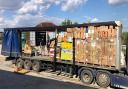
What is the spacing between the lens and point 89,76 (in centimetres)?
1705

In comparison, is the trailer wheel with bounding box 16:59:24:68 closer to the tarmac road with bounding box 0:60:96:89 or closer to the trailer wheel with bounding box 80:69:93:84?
the tarmac road with bounding box 0:60:96:89

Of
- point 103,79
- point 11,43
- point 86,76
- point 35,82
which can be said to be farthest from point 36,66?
point 103,79

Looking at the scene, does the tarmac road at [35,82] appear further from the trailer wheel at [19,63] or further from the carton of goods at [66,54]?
the trailer wheel at [19,63]

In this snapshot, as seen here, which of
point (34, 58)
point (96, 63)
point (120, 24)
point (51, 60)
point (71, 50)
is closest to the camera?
point (120, 24)

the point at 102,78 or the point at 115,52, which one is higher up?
the point at 115,52

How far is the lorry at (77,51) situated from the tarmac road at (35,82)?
2.87ft

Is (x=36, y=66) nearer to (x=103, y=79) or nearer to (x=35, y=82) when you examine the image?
(x=35, y=82)

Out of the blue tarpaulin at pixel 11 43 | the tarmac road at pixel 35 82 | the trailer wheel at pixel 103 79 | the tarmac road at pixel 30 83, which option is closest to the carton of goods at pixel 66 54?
the tarmac road at pixel 35 82

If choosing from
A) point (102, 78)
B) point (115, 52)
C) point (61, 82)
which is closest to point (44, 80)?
point (61, 82)

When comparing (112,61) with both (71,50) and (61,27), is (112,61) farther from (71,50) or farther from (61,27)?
(61,27)

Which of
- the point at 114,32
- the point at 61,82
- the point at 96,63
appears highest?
the point at 114,32

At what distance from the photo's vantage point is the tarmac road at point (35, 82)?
15695mm

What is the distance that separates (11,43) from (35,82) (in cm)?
761

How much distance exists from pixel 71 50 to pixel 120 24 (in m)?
4.03
